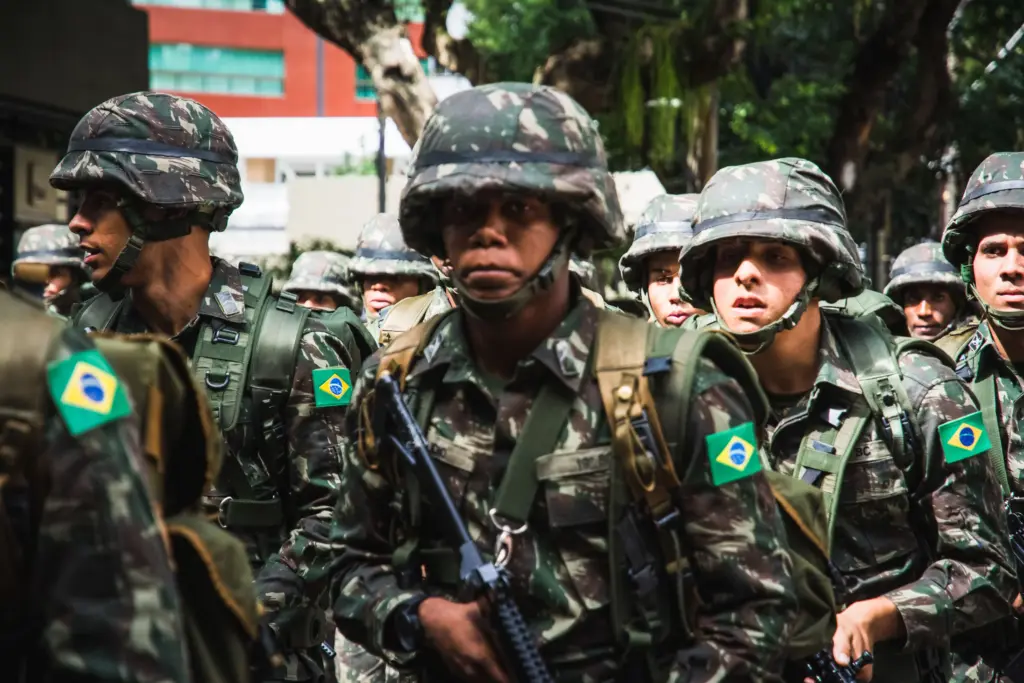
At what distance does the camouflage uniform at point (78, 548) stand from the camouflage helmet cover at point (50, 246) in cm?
887

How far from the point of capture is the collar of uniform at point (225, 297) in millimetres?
5477

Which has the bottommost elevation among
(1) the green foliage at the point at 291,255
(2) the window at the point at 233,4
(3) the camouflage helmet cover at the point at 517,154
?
(2) the window at the point at 233,4

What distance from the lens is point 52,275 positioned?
11320mm

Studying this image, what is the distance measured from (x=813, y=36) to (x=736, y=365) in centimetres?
2094

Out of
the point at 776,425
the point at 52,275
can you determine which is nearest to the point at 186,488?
the point at 776,425


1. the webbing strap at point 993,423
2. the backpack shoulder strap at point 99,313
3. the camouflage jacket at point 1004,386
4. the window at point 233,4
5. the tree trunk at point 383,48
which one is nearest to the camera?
the backpack shoulder strap at point 99,313

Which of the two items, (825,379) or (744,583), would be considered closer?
(744,583)

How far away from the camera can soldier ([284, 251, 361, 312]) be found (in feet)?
44.4

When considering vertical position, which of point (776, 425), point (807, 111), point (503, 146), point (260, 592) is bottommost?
point (807, 111)

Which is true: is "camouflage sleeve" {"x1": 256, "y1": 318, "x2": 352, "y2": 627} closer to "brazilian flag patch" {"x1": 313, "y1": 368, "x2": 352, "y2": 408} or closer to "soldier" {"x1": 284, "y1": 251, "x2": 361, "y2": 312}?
"brazilian flag patch" {"x1": 313, "y1": 368, "x2": 352, "y2": 408}

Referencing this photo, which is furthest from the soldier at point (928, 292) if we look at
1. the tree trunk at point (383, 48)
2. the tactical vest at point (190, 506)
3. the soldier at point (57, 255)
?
the tactical vest at point (190, 506)

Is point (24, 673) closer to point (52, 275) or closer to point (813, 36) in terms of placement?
point (52, 275)

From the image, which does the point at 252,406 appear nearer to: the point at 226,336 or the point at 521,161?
the point at 226,336

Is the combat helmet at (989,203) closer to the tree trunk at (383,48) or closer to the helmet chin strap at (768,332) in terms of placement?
the helmet chin strap at (768,332)
